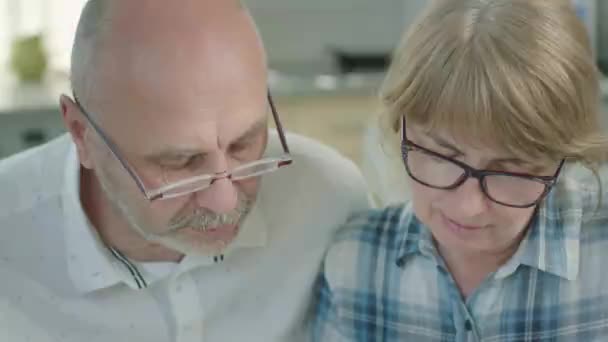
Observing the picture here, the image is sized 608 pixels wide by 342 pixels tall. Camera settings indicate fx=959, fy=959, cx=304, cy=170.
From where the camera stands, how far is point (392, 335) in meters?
1.30

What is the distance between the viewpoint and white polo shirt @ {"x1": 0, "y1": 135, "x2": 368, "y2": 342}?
4.36 ft

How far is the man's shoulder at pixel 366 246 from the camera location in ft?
4.37

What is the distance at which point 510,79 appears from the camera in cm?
109

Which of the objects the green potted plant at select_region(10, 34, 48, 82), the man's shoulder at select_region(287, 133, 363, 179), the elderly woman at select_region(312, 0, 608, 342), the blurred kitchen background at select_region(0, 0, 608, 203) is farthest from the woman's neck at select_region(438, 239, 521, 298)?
the green potted plant at select_region(10, 34, 48, 82)

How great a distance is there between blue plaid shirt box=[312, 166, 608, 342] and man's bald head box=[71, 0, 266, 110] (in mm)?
315

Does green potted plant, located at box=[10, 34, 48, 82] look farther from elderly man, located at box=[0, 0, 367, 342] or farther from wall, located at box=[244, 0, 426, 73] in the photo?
elderly man, located at box=[0, 0, 367, 342]

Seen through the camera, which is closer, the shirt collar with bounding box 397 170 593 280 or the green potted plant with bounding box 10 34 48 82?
the shirt collar with bounding box 397 170 593 280

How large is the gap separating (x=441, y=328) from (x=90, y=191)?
551mm

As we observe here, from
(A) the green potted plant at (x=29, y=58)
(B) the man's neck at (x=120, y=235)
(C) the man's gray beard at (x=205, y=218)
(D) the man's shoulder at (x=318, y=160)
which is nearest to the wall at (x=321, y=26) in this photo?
(A) the green potted plant at (x=29, y=58)

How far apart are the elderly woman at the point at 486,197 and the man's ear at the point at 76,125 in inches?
14.7

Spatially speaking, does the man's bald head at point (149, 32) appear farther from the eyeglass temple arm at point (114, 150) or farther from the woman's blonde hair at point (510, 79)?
the woman's blonde hair at point (510, 79)

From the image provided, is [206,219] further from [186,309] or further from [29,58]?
[29,58]

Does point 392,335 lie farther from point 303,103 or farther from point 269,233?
point 303,103

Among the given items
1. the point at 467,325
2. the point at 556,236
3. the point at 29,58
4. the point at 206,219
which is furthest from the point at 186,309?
the point at 29,58
